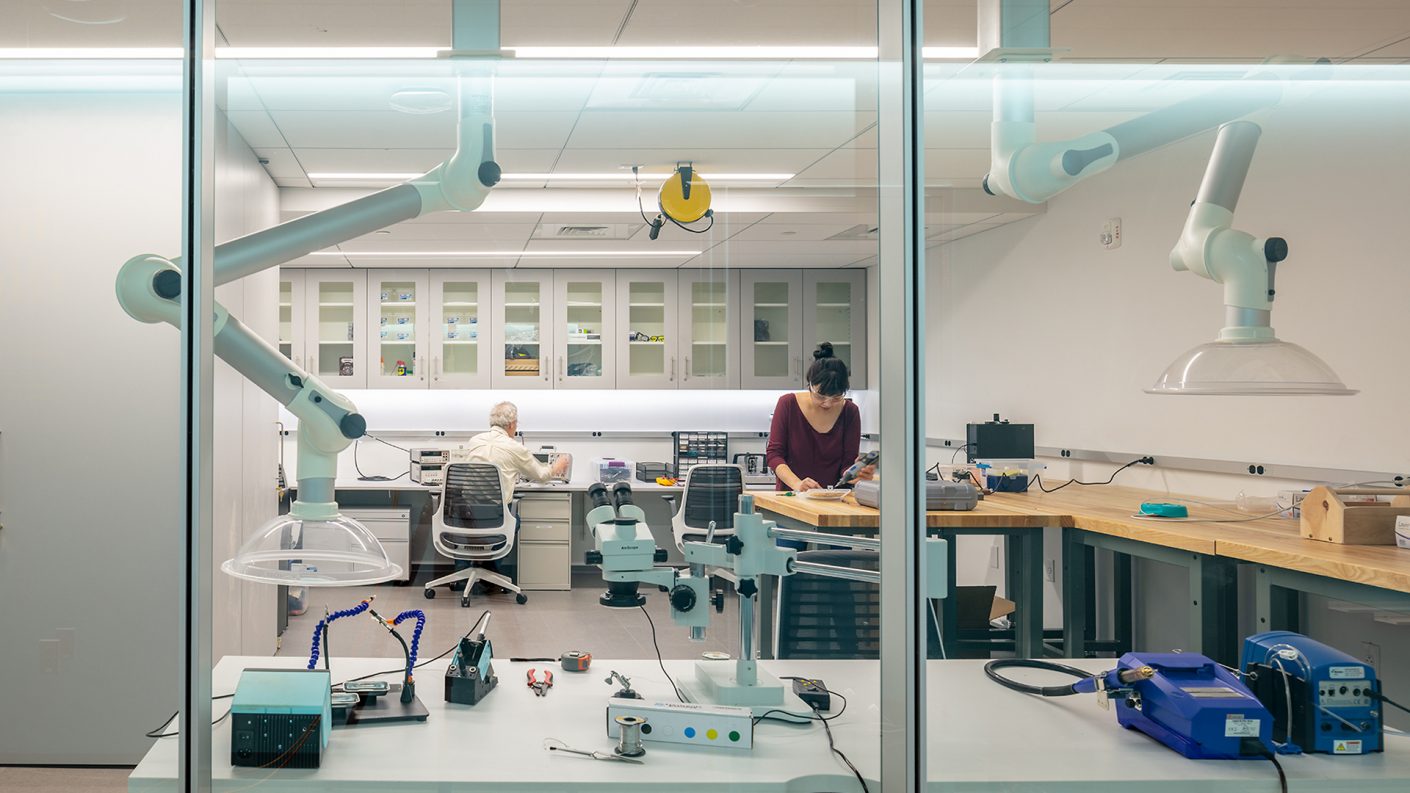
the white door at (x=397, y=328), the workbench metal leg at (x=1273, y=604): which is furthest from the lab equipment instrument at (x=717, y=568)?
the workbench metal leg at (x=1273, y=604)

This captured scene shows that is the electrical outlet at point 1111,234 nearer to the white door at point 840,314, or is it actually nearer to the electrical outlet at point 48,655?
the white door at point 840,314

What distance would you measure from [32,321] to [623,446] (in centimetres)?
117

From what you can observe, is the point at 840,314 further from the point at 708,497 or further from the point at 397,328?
the point at 397,328

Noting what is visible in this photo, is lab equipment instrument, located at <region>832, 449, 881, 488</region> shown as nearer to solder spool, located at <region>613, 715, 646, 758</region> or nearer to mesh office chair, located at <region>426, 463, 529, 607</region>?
solder spool, located at <region>613, 715, 646, 758</region>

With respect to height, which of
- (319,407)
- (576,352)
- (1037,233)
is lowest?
(319,407)

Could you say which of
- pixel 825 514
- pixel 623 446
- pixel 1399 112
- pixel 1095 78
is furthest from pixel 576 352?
pixel 1399 112

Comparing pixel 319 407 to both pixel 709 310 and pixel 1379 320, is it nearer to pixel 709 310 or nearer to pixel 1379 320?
pixel 709 310

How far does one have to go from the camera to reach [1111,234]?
2350mm

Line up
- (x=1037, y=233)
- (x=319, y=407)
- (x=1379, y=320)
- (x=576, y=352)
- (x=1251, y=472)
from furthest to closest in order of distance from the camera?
(x=1251, y=472), (x=1379, y=320), (x=576, y=352), (x=1037, y=233), (x=319, y=407)

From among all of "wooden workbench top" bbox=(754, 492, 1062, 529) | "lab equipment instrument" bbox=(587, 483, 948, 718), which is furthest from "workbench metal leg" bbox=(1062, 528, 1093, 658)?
"lab equipment instrument" bbox=(587, 483, 948, 718)

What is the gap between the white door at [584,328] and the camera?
2.08m

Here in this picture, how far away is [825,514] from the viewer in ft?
5.93

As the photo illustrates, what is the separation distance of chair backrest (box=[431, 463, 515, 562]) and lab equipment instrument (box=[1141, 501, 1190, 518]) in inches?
68.4

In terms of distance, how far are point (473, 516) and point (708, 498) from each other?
529mm
